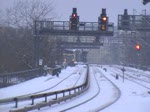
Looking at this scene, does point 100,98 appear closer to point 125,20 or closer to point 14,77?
point 14,77

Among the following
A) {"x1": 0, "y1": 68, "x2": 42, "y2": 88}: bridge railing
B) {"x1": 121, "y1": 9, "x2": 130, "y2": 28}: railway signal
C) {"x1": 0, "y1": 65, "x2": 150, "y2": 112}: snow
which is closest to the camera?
{"x1": 0, "y1": 65, "x2": 150, "y2": 112}: snow

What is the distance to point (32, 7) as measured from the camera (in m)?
82.9

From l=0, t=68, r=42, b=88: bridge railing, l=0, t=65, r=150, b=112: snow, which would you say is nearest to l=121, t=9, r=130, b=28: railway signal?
l=0, t=65, r=150, b=112: snow

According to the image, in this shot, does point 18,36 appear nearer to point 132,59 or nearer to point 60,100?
point 60,100

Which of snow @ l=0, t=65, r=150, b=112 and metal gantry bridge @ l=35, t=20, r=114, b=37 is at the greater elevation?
metal gantry bridge @ l=35, t=20, r=114, b=37

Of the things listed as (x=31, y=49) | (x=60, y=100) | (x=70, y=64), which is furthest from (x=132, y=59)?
(x=60, y=100)

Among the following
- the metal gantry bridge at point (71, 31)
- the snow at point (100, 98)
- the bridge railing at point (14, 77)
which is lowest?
the snow at point (100, 98)

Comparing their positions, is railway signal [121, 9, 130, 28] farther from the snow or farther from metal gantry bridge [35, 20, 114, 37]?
the snow

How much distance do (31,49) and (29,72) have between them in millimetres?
20245

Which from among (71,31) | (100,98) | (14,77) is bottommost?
(100,98)

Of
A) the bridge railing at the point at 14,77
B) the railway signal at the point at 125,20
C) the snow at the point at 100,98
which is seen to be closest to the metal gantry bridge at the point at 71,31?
the railway signal at the point at 125,20

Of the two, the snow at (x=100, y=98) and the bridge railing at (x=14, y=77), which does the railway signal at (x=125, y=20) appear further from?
the bridge railing at (x=14, y=77)

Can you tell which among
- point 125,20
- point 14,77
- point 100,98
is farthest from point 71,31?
point 100,98

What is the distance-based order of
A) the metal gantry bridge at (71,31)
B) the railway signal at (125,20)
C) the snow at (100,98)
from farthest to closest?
the metal gantry bridge at (71,31) < the railway signal at (125,20) < the snow at (100,98)
